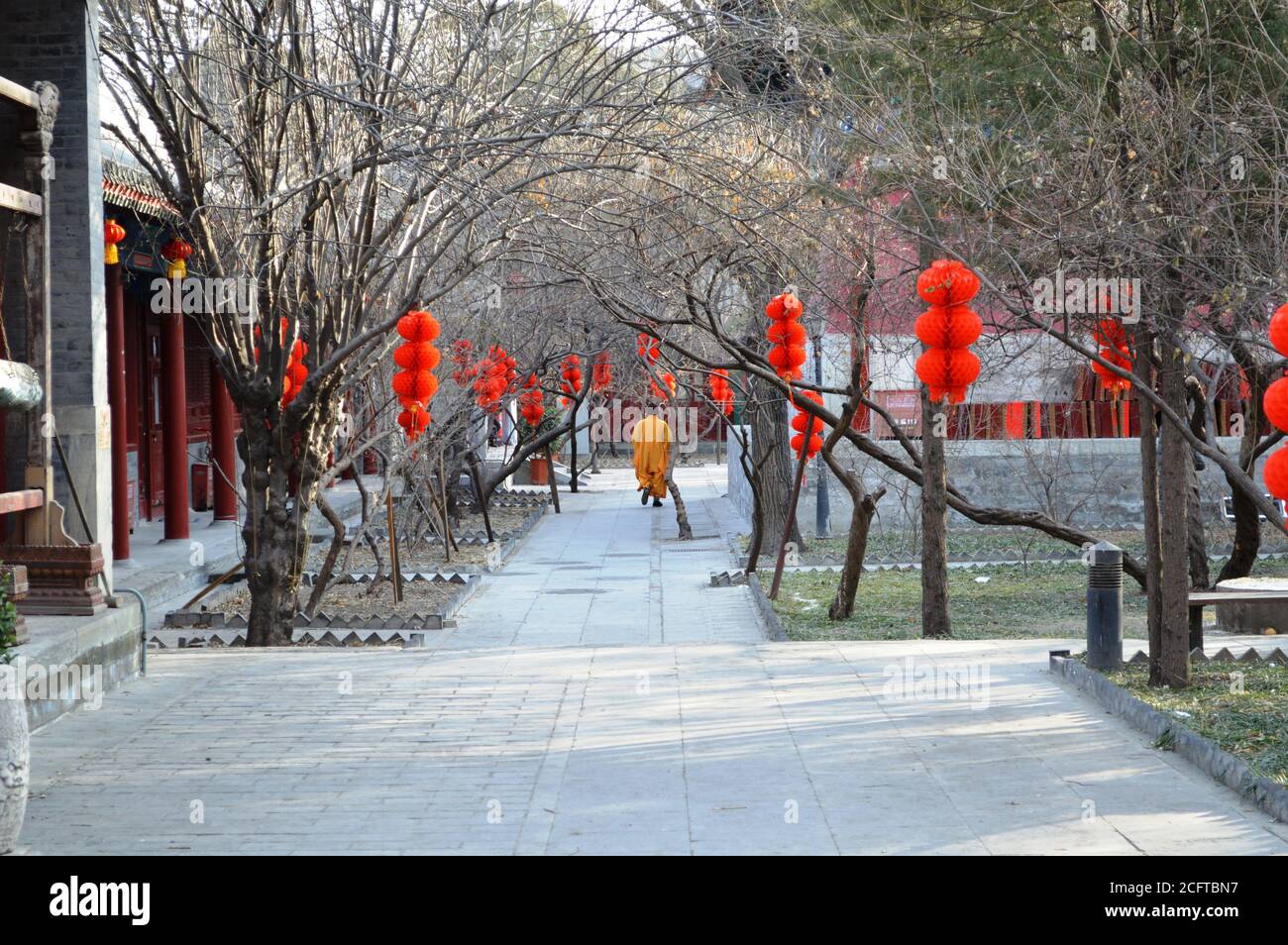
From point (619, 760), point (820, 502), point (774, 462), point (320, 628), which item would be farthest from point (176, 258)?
point (619, 760)

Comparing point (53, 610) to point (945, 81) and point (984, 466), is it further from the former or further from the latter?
point (984, 466)

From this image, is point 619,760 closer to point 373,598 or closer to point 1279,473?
point 1279,473

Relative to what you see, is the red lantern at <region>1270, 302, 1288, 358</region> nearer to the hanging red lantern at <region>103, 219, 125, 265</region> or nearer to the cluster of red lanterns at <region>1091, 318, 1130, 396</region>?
the cluster of red lanterns at <region>1091, 318, 1130, 396</region>

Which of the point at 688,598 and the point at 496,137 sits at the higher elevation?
the point at 496,137

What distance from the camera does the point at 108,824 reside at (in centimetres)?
612

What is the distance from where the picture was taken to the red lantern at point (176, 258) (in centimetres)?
1560

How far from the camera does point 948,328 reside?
9.49 meters

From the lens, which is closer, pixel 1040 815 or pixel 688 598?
pixel 1040 815

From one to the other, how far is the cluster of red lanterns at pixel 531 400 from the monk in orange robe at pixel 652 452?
75.9 inches

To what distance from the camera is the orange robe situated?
24958 mm

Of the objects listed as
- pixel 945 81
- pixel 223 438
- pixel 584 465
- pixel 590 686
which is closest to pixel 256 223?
pixel 590 686

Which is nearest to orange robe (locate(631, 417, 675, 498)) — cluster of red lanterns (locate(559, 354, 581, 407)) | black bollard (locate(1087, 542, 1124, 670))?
cluster of red lanterns (locate(559, 354, 581, 407))

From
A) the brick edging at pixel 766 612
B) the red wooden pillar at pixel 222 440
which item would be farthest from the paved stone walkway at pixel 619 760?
the red wooden pillar at pixel 222 440

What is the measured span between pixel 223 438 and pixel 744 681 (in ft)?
43.1
